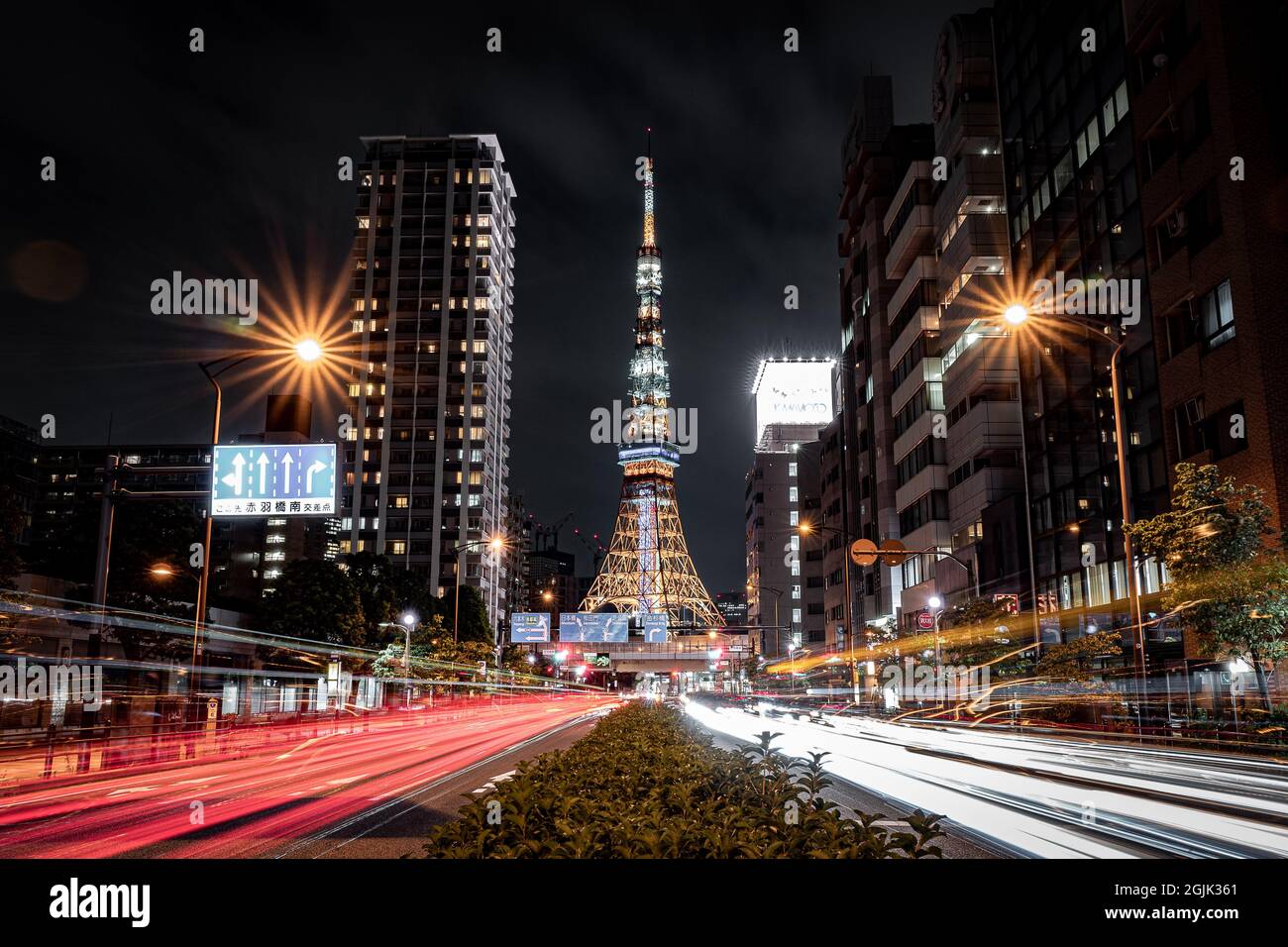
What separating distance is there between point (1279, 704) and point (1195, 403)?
13248mm

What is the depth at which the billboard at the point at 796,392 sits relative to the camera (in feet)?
571

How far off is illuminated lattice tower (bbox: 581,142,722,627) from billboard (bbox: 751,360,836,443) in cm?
1865

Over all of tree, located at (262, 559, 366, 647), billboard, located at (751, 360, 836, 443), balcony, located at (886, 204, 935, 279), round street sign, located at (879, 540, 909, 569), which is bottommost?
tree, located at (262, 559, 366, 647)

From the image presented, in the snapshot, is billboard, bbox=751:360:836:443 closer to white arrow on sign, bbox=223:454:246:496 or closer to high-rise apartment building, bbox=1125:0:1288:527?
high-rise apartment building, bbox=1125:0:1288:527

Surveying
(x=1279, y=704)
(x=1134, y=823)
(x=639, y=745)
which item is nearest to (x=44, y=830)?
(x=639, y=745)

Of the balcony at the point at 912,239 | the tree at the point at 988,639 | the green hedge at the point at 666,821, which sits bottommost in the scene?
the green hedge at the point at 666,821

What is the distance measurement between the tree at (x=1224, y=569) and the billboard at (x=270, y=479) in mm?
20394

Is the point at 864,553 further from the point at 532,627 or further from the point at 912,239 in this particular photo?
the point at 912,239

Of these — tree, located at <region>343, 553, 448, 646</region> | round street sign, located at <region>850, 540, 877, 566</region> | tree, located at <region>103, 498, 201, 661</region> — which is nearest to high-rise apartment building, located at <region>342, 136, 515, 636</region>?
tree, located at <region>343, 553, 448, 646</region>

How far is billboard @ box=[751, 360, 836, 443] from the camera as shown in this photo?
174 metres

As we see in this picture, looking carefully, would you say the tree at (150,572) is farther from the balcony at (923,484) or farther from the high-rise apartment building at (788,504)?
the high-rise apartment building at (788,504)

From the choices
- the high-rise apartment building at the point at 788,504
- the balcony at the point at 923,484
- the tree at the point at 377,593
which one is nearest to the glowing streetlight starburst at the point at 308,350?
the tree at the point at 377,593

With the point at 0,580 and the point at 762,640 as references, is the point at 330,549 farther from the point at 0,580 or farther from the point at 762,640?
the point at 0,580

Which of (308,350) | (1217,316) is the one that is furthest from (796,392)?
(308,350)
